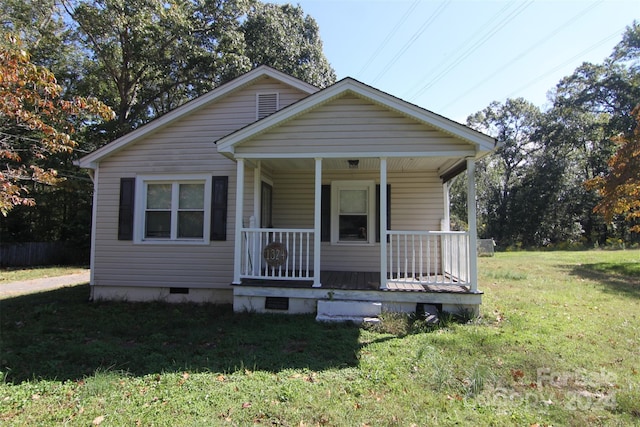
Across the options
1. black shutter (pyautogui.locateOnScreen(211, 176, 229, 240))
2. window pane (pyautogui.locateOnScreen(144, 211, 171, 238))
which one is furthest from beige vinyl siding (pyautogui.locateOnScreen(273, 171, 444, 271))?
window pane (pyautogui.locateOnScreen(144, 211, 171, 238))

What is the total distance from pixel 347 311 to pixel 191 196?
14.3ft

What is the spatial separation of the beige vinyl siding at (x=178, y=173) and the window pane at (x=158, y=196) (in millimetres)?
336

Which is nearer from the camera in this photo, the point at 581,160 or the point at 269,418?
the point at 269,418

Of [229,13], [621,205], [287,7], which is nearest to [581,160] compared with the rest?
[621,205]

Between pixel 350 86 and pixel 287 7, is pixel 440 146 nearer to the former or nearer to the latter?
pixel 350 86

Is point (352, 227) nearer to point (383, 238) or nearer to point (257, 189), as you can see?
point (383, 238)

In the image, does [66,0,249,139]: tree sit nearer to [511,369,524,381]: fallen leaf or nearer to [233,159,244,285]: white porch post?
[233,159,244,285]: white porch post

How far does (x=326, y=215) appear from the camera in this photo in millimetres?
8156

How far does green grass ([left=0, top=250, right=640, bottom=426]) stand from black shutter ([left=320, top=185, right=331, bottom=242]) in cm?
258

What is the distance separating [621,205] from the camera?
13.0 metres

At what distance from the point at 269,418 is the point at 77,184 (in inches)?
732

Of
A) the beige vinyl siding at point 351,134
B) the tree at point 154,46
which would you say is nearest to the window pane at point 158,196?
the beige vinyl siding at point 351,134

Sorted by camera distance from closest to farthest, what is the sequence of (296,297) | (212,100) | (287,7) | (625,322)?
(625,322) < (296,297) < (212,100) < (287,7)

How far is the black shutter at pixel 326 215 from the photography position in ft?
26.7
